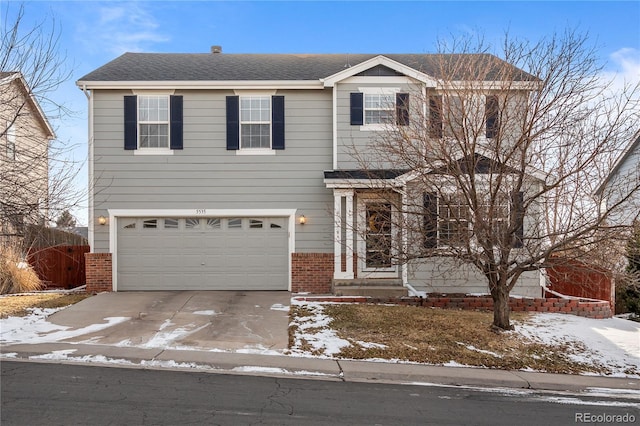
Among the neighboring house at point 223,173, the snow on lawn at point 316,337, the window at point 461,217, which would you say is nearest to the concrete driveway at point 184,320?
the snow on lawn at point 316,337

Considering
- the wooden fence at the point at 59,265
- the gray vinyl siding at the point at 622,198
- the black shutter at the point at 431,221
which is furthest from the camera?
the wooden fence at the point at 59,265

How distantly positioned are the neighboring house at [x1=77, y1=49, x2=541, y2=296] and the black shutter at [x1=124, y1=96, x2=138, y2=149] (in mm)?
32

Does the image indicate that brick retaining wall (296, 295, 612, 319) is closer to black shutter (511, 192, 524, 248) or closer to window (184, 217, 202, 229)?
black shutter (511, 192, 524, 248)

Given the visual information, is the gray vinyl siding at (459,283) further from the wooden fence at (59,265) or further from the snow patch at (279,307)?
the wooden fence at (59,265)

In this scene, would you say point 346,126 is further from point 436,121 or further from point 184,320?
point 184,320

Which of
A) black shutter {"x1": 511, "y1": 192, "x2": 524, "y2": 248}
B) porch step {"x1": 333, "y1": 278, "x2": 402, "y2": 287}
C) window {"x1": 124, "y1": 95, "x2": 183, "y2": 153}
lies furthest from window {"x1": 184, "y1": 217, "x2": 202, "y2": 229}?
black shutter {"x1": 511, "y1": 192, "x2": 524, "y2": 248}

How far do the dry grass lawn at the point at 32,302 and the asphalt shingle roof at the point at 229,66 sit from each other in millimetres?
6241

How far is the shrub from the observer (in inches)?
543

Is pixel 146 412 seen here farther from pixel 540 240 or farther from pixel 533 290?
pixel 533 290

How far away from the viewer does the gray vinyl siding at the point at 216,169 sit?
13.5 metres

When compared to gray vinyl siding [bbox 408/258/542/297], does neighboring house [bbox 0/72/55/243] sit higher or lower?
higher

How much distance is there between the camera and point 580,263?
8.82 m

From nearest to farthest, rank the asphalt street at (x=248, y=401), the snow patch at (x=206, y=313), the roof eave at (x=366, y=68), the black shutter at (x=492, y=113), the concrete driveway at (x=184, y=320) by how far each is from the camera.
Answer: the asphalt street at (x=248, y=401) → the concrete driveway at (x=184, y=320) → the black shutter at (x=492, y=113) → the snow patch at (x=206, y=313) → the roof eave at (x=366, y=68)

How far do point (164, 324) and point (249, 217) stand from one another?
4739 mm
